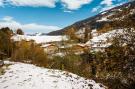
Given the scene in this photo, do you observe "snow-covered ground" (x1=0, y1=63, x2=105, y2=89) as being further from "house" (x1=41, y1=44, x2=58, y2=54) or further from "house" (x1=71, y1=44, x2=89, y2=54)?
"house" (x1=41, y1=44, x2=58, y2=54)

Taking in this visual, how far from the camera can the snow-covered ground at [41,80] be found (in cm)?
2670

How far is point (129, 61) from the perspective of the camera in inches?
799

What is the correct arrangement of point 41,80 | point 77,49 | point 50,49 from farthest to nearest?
point 50,49
point 77,49
point 41,80

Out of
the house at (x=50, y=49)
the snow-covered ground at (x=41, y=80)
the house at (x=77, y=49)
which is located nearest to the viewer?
the snow-covered ground at (x=41, y=80)

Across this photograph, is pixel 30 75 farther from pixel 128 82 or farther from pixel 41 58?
pixel 41 58

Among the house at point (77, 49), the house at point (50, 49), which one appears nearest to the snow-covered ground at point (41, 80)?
the house at point (77, 49)

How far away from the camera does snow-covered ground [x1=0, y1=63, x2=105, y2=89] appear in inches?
1051

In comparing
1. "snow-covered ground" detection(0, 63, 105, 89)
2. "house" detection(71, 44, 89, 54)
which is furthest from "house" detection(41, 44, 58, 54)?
"snow-covered ground" detection(0, 63, 105, 89)

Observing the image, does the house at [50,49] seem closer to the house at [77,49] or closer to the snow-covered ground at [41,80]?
the house at [77,49]

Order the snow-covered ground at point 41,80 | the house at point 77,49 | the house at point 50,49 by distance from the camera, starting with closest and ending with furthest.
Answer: the snow-covered ground at point 41,80
the house at point 77,49
the house at point 50,49

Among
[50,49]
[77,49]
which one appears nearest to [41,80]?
[77,49]

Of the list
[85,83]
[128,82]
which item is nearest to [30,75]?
[85,83]

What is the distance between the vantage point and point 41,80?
27547 mm

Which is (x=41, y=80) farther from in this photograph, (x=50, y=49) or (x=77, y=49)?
(x=50, y=49)
